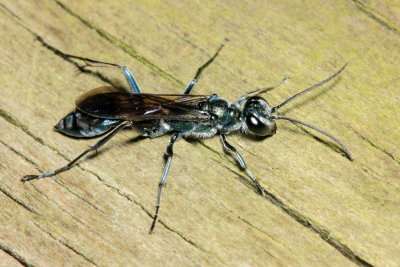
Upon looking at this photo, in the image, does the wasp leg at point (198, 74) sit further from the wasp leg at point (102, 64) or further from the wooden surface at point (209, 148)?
the wasp leg at point (102, 64)

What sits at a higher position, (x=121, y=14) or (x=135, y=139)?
(x=121, y=14)

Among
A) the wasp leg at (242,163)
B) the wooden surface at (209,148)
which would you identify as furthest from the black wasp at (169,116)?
the wooden surface at (209,148)

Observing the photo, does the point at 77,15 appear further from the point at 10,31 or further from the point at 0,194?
the point at 0,194

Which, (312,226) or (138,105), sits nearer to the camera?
(312,226)

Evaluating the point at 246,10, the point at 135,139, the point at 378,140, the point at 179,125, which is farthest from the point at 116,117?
the point at 378,140

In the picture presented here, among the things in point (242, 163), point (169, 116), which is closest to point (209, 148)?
point (242, 163)

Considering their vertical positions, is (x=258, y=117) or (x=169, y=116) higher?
(x=258, y=117)

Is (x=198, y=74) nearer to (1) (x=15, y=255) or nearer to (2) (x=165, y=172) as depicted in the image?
(2) (x=165, y=172)
